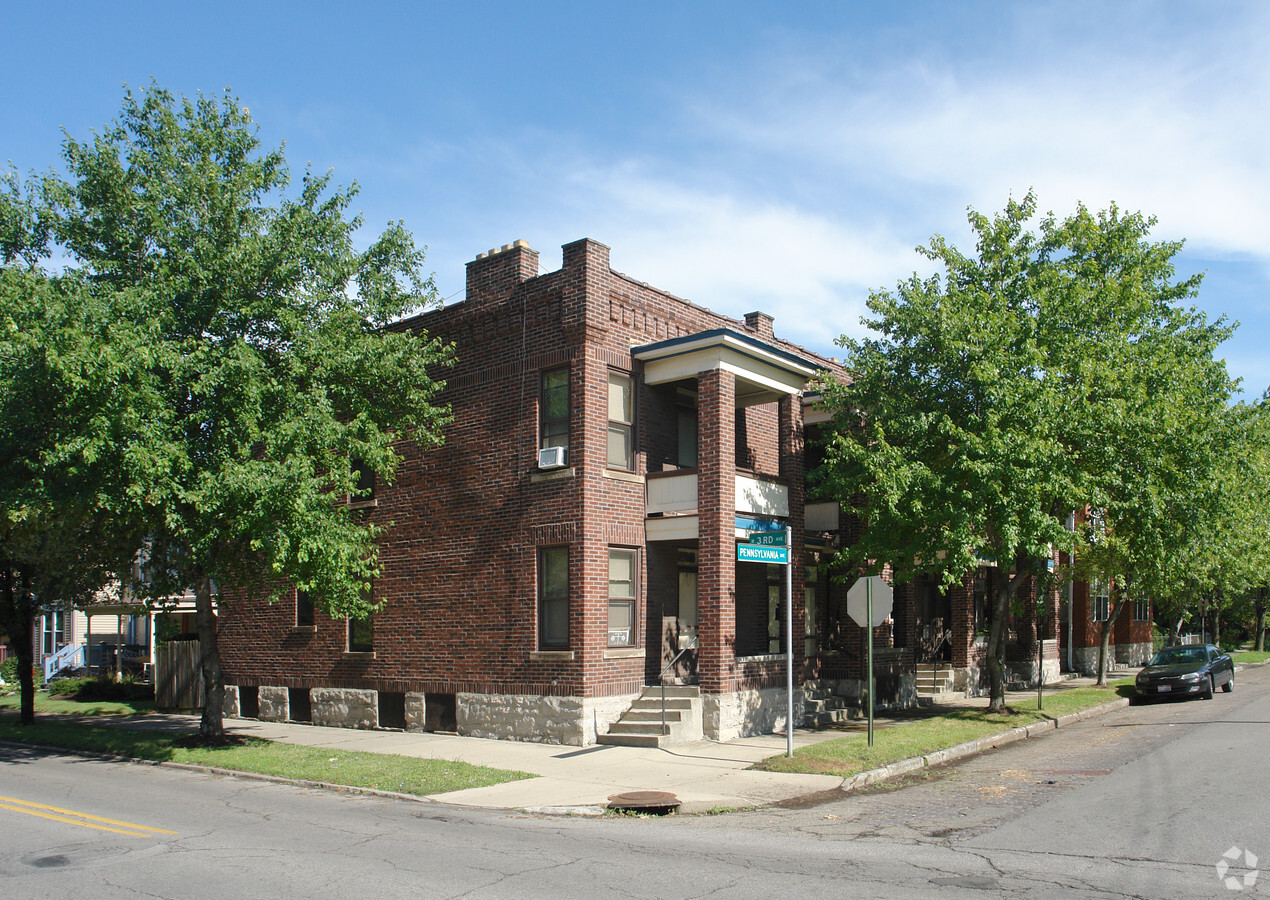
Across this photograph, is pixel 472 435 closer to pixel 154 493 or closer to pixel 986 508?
pixel 154 493

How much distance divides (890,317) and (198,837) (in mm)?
15461

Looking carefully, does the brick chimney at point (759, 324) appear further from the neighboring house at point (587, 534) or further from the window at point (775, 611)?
the window at point (775, 611)

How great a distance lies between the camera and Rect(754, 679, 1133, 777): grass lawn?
558 inches

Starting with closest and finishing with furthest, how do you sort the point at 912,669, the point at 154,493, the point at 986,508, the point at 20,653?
the point at 154,493 → the point at 986,508 → the point at 20,653 → the point at 912,669

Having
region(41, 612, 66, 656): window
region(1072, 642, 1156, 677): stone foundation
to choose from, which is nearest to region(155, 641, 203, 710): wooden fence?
region(41, 612, 66, 656): window

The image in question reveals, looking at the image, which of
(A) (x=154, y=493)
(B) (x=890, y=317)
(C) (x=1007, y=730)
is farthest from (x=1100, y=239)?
(A) (x=154, y=493)

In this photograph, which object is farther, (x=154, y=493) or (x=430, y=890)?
(x=154, y=493)

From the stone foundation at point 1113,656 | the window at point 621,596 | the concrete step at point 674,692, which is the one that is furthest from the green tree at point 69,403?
the stone foundation at point 1113,656

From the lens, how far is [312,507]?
629 inches

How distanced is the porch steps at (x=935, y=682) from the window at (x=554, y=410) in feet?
42.0

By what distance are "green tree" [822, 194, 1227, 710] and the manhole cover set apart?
782cm

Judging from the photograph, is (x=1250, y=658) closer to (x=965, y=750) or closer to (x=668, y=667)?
(x=965, y=750)

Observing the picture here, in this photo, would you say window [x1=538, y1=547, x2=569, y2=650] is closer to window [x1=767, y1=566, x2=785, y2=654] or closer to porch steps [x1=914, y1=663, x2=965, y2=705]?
window [x1=767, y1=566, x2=785, y2=654]

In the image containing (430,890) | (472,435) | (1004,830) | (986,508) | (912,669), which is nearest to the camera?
(430,890)
